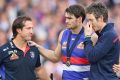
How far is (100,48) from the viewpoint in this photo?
987 centimetres

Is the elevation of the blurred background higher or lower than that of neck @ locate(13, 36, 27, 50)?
lower

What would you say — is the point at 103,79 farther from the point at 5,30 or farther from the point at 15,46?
the point at 5,30

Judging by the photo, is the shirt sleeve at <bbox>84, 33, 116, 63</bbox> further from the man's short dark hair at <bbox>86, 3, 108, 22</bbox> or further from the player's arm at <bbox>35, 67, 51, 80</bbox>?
the player's arm at <bbox>35, 67, 51, 80</bbox>

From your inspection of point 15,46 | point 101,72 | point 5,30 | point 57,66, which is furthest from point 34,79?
point 5,30

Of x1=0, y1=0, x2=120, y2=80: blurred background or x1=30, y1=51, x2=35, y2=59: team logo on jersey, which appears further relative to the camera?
→ x1=0, y1=0, x2=120, y2=80: blurred background

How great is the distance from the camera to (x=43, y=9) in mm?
17984

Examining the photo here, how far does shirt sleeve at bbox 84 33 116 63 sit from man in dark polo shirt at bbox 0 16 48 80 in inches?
47.2

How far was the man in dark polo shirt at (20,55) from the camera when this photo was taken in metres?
10.6

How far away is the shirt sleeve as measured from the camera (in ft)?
32.4

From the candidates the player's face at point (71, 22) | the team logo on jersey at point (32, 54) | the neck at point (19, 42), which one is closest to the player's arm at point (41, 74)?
the team logo on jersey at point (32, 54)

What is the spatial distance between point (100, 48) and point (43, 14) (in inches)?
318

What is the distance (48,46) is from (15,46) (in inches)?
199

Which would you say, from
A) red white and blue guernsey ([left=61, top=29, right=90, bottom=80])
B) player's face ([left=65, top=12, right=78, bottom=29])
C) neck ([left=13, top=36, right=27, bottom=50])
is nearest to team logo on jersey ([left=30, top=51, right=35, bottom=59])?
neck ([left=13, top=36, right=27, bottom=50])

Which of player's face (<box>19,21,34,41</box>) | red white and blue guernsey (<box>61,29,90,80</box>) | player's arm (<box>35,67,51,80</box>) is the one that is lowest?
player's arm (<box>35,67,51,80</box>)
